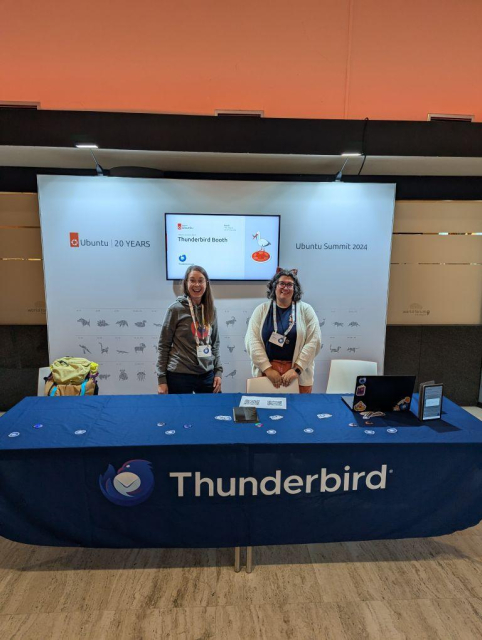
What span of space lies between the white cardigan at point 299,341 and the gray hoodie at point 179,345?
42cm

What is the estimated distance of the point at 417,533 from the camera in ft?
5.96

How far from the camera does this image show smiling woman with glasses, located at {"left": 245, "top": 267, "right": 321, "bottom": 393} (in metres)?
2.81

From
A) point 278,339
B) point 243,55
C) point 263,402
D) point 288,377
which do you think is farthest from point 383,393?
point 243,55

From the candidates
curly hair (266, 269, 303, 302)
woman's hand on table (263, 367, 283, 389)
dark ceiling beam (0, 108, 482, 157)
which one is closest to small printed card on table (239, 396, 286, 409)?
woman's hand on table (263, 367, 283, 389)

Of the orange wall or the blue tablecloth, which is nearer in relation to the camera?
the blue tablecloth

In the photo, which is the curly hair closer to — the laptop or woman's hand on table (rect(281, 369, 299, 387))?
woman's hand on table (rect(281, 369, 299, 387))

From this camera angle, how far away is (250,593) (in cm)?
174

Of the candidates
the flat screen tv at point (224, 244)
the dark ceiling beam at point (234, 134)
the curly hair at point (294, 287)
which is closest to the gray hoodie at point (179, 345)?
the curly hair at point (294, 287)

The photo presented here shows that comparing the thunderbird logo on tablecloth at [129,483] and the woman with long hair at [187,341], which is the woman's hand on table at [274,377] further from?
the thunderbird logo on tablecloth at [129,483]

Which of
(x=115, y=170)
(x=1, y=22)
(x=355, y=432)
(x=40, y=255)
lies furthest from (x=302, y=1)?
(x=355, y=432)

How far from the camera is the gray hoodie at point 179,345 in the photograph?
8.79ft

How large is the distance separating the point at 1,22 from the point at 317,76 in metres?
3.19

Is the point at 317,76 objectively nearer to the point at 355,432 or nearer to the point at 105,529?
the point at 355,432

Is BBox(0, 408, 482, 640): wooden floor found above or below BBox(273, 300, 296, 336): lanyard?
below
